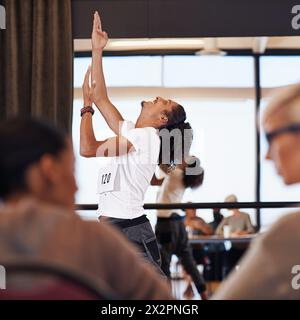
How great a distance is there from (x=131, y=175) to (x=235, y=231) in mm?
2579

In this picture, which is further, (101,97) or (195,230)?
(195,230)

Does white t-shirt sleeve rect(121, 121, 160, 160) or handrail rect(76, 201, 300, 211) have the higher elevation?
white t-shirt sleeve rect(121, 121, 160, 160)

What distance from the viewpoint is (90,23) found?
175 inches

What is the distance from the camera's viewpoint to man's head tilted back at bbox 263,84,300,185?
Answer: 98 centimetres

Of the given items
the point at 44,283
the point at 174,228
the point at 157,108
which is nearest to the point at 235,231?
the point at 174,228

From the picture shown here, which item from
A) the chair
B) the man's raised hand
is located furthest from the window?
the chair

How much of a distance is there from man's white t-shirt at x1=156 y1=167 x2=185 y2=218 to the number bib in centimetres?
160

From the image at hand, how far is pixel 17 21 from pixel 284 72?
3.31m

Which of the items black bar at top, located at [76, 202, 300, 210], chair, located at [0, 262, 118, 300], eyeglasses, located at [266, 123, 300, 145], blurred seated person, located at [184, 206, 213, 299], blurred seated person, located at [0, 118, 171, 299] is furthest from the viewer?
blurred seated person, located at [184, 206, 213, 299]

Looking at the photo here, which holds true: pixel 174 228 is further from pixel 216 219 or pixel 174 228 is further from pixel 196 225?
pixel 216 219

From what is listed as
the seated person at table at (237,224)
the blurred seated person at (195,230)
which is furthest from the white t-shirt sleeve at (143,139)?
the seated person at table at (237,224)

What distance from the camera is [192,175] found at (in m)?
5.58

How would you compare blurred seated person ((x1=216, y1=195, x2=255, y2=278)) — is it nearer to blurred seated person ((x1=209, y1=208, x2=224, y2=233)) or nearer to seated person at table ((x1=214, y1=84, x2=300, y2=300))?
blurred seated person ((x1=209, y1=208, x2=224, y2=233))

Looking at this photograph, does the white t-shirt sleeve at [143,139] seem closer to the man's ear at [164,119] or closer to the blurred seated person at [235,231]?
the man's ear at [164,119]
